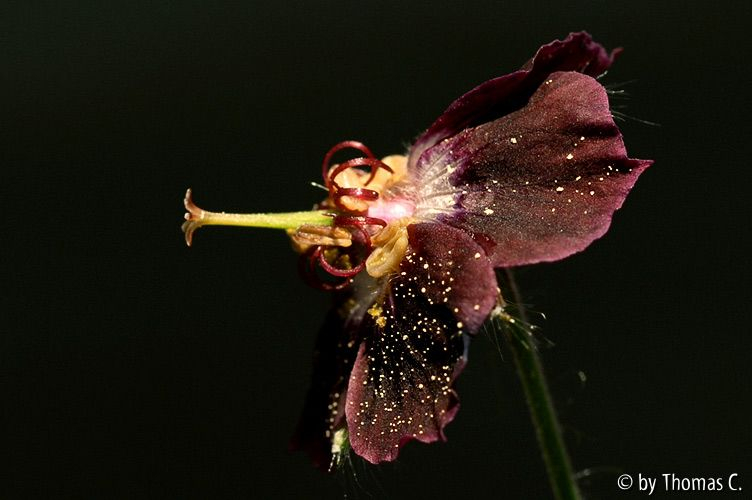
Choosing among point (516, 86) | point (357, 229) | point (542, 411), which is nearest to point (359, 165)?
point (357, 229)

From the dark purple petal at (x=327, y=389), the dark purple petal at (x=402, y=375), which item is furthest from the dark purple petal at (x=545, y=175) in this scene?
the dark purple petal at (x=327, y=389)

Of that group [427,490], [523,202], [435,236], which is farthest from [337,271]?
[427,490]

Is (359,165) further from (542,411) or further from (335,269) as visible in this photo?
(542,411)

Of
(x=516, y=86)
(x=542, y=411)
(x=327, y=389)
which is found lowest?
(x=542, y=411)

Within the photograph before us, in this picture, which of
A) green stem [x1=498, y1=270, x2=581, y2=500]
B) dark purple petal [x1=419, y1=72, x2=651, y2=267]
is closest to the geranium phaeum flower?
dark purple petal [x1=419, y1=72, x2=651, y2=267]

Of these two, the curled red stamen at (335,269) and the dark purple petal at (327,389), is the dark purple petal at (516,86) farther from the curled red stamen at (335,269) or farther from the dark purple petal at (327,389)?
the dark purple petal at (327,389)

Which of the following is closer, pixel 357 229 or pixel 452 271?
pixel 452 271

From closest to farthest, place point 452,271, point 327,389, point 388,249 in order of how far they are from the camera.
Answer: point 452,271, point 388,249, point 327,389

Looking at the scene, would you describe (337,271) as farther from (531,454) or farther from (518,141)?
(531,454)
